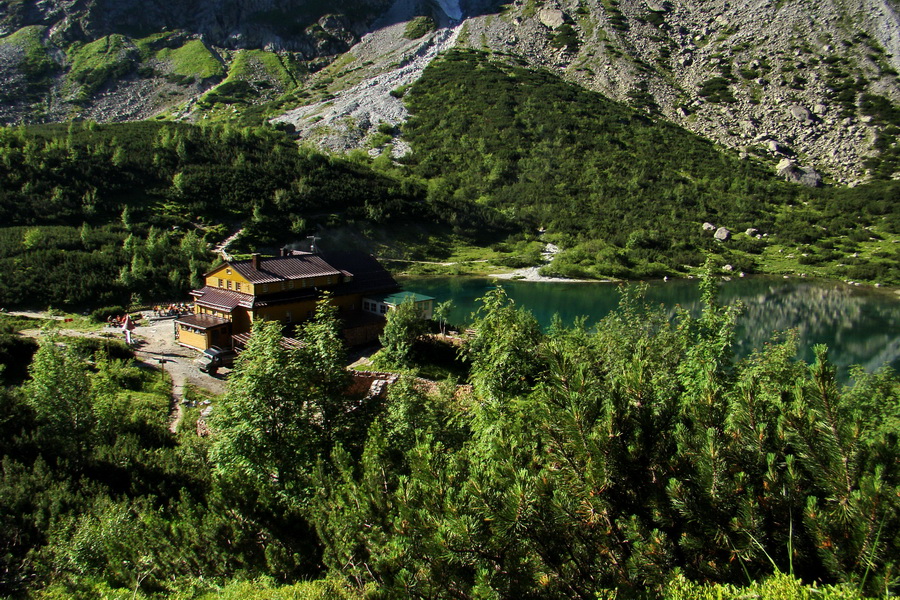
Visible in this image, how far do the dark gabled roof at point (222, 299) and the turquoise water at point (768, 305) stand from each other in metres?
18.8

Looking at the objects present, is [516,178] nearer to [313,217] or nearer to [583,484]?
[313,217]

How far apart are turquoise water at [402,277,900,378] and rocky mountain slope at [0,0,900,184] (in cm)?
5931

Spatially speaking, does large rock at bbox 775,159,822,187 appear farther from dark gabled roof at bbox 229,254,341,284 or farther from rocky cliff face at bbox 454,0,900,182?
dark gabled roof at bbox 229,254,341,284

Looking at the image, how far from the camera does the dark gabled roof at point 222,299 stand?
3594 cm

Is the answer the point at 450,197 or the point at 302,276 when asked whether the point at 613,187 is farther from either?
the point at 302,276

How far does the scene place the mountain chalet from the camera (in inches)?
1407

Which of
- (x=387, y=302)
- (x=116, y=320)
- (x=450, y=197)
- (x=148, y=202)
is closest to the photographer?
(x=387, y=302)

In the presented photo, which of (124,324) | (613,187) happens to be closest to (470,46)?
(613,187)

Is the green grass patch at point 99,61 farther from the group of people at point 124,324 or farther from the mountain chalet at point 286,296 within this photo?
the mountain chalet at point 286,296

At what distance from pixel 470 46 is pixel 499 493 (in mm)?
182649

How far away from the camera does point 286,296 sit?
3791 centimetres

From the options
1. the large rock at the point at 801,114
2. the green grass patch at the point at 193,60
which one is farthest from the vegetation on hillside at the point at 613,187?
the green grass patch at the point at 193,60

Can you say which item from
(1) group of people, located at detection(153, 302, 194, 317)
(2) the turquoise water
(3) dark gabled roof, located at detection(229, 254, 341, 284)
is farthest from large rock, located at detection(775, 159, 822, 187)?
(1) group of people, located at detection(153, 302, 194, 317)

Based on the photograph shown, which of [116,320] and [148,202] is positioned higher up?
[148,202]
